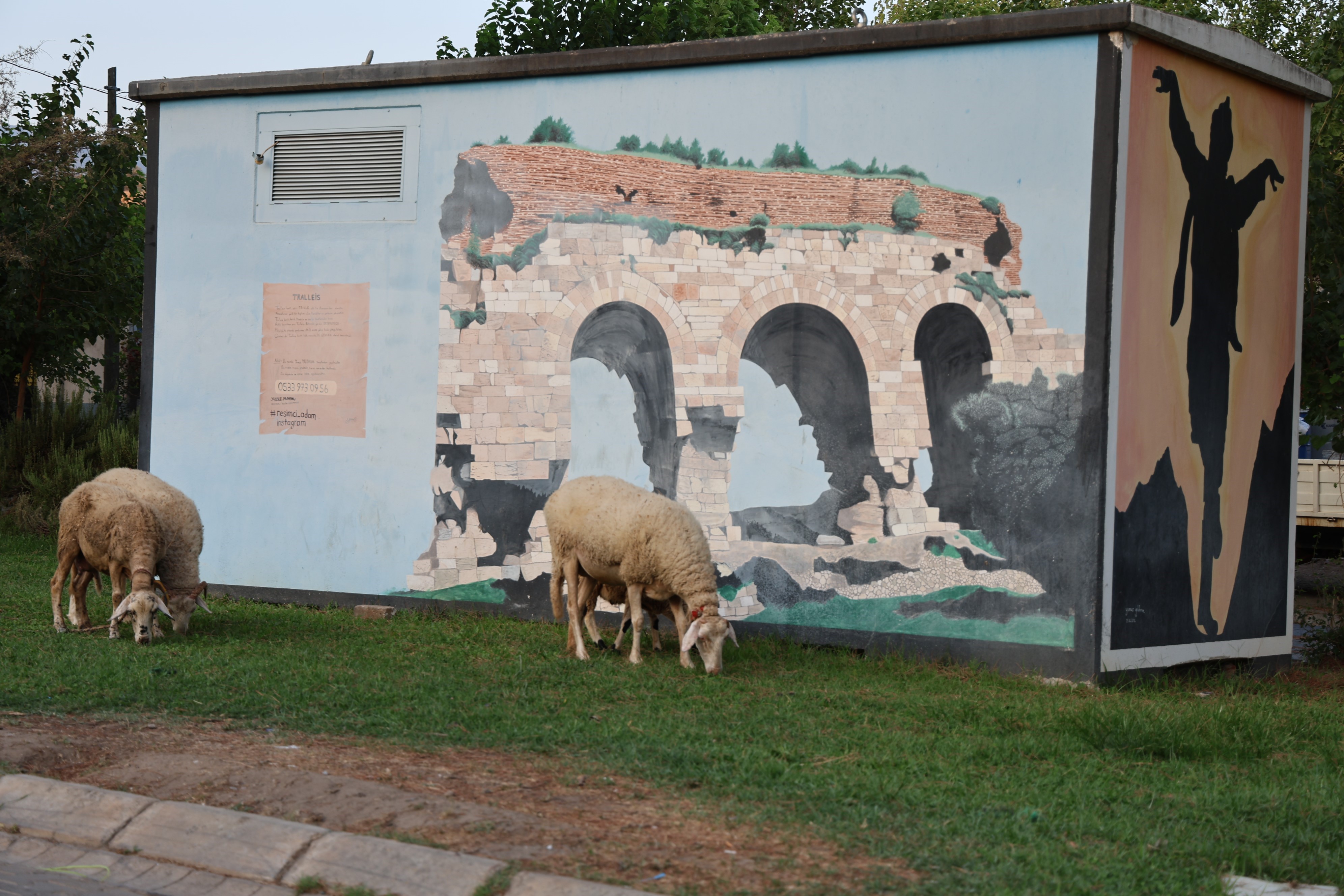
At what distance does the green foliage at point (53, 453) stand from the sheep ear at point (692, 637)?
11.1 m

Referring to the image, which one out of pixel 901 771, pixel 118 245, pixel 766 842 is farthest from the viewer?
pixel 118 245

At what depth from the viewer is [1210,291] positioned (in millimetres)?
10477

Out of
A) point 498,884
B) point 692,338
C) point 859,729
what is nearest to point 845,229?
point 692,338

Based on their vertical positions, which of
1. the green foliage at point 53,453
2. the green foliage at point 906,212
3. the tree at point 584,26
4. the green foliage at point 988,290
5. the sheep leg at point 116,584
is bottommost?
the sheep leg at point 116,584

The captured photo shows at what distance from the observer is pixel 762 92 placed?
10875 mm

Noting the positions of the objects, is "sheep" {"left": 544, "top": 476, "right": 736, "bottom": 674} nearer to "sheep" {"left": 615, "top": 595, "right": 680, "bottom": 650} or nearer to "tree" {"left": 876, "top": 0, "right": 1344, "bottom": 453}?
"sheep" {"left": 615, "top": 595, "right": 680, "bottom": 650}

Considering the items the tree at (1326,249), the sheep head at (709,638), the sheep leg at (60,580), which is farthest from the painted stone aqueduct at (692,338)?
the tree at (1326,249)

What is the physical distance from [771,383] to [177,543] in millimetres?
4846

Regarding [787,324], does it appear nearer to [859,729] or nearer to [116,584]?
[859,729]

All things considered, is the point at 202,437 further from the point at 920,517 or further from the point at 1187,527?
the point at 1187,527

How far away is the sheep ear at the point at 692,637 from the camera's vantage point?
9.10 m

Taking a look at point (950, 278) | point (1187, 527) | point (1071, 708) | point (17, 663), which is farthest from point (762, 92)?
point (17, 663)

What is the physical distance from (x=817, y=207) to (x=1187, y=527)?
3836 millimetres

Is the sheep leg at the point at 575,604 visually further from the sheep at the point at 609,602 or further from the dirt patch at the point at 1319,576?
the dirt patch at the point at 1319,576
